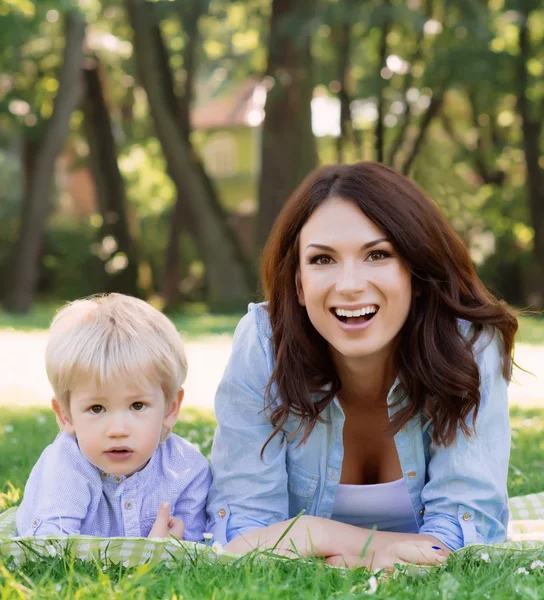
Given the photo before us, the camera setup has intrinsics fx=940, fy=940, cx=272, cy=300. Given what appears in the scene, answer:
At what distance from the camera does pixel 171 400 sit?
Answer: 138 inches

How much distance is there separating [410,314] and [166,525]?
45.5 inches

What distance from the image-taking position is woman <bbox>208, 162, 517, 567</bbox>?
3.22 metres

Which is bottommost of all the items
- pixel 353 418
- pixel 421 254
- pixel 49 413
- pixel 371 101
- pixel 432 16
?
pixel 49 413

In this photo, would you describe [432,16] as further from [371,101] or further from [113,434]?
[113,434]

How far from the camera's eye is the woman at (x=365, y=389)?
10.6 feet

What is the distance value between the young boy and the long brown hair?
43cm

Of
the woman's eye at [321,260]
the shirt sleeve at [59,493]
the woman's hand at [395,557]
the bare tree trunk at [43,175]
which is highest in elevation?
the bare tree trunk at [43,175]

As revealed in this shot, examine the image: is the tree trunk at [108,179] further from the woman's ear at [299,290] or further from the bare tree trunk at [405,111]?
the woman's ear at [299,290]

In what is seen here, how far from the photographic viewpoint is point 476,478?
3.25 m

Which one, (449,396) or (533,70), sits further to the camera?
(533,70)

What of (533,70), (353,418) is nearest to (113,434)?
(353,418)

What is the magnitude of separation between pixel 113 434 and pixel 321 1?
13933mm

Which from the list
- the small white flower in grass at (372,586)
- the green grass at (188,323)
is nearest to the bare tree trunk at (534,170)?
the green grass at (188,323)

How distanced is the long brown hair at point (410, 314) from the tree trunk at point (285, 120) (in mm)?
13029
